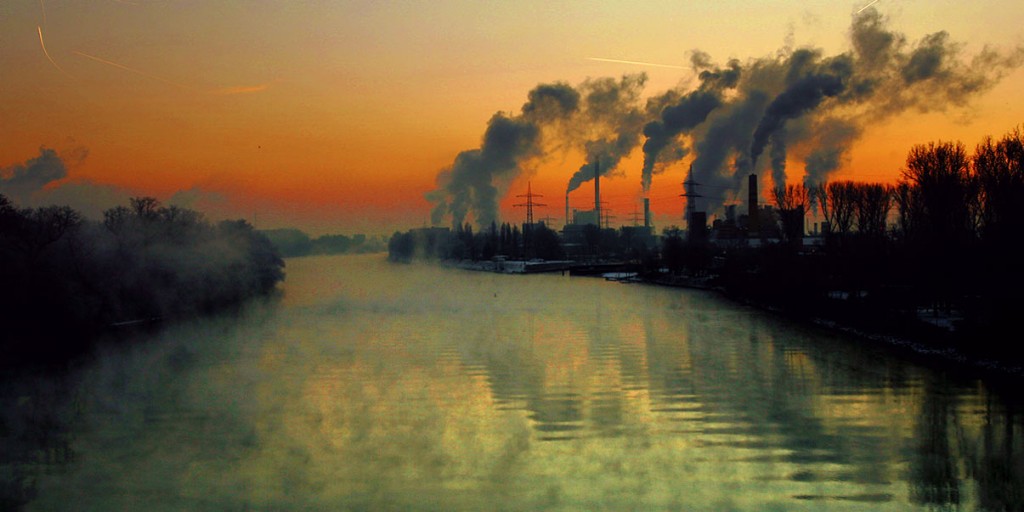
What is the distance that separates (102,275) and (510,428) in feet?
36.6

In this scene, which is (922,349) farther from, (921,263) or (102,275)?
(102,275)

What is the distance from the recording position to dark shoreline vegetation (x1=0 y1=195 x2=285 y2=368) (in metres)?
11.9

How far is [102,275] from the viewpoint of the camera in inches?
575

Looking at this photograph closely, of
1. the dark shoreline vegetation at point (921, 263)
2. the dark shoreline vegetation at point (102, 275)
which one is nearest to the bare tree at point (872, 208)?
the dark shoreline vegetation at point (921, 263)

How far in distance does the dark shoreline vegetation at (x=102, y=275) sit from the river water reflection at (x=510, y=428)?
152 cm

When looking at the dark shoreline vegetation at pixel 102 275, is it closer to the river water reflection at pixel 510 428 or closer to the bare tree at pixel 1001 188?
the river water reflection at pixel 510 428

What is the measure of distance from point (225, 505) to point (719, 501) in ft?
9.83

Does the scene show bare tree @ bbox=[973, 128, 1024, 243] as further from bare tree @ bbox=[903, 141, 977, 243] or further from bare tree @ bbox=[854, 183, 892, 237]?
bare tree @ bbox=[854, 183, 892, 237]

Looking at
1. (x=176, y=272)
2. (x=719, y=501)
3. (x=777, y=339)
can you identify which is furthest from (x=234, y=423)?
(x=176, y=272)

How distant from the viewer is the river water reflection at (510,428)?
16.2 ft

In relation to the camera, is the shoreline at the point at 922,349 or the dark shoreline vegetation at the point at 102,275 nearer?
the shoreline at the point at 922,349

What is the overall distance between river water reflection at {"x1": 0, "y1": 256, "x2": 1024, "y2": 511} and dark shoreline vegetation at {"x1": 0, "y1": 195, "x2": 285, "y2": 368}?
152 centimetres

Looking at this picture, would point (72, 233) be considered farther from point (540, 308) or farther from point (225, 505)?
point (225, 505)

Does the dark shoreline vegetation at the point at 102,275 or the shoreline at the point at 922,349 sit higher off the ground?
the dark shoreline vegetation at the point at 102,275
